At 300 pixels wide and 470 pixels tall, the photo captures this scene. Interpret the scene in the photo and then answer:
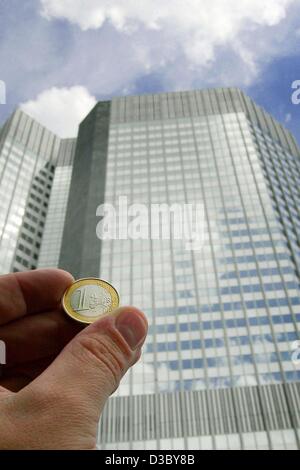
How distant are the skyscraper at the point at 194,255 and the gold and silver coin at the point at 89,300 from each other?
59.5 m

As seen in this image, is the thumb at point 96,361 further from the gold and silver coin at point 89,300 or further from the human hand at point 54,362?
the gold and silver coin at point 89,300

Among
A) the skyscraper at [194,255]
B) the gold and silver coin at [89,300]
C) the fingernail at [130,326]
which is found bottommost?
the fingernail at [130,326]

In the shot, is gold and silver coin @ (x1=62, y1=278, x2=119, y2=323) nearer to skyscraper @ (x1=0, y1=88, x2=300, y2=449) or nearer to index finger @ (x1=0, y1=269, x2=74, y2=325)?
index finger @ (x1=0, y1=269, x2=74, y2=325)

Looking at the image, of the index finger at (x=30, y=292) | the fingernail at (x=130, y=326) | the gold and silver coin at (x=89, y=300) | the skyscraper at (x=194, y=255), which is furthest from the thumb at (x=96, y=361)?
the skyscraper at (x=194, y=255)

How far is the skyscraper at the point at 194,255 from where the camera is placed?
62.5 meters

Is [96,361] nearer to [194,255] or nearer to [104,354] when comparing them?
[104,354]

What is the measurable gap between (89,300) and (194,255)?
7604 centimetres

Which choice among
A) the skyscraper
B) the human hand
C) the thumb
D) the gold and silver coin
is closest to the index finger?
the human hand

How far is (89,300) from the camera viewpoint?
Answer: 17.0 feet

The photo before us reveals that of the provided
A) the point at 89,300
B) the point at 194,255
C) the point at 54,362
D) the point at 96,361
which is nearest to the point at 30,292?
the point at 89,300

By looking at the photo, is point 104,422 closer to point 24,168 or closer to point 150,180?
point 150,180

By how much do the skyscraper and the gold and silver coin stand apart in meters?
59.5

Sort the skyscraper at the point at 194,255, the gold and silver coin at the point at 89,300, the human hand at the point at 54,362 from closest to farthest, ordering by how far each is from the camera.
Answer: the human hand at the point at 54,362
the gold and silver coin at the point at 89,300
the skyscraper at the point at 194,255
